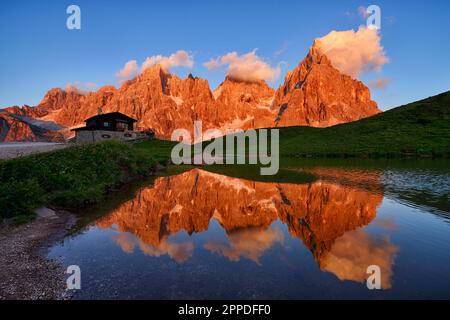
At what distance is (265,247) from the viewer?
445 inches

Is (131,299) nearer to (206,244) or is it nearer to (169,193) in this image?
(206,244)

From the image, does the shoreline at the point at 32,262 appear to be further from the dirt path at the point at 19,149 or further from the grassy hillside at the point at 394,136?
the grassy hillside at the point at 394,136

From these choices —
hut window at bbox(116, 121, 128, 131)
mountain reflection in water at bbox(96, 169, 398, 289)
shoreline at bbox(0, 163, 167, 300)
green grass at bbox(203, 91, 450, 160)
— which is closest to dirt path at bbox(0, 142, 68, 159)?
shoreline at bbox(0, 163, 167, 300)

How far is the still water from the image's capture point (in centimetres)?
788

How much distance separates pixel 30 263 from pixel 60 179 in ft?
37.8

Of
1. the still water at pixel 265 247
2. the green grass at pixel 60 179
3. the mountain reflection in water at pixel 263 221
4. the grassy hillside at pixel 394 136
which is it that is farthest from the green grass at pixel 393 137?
the green grass at pixel 60 179

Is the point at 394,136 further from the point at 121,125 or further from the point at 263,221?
the point at 121,125

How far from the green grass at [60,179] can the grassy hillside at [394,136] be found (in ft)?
190

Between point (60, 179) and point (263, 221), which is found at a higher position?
point (60, 179)

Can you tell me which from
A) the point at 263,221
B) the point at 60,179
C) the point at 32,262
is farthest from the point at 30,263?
the point at 60,179

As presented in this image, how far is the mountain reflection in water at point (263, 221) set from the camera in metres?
10.3
